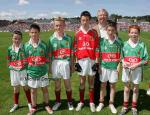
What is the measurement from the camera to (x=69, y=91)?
26.0 ft

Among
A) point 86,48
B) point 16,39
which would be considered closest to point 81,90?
point 86,48

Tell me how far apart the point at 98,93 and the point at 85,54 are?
50.4 inches

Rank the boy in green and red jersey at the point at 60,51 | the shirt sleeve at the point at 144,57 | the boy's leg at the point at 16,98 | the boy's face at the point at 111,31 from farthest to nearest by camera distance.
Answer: the boy's leg at the point at 16,98
the boy in green and red jersey at the point at 60,51
the boy's face at the point at 111,31
the shirt sleeve at the point at 144,57

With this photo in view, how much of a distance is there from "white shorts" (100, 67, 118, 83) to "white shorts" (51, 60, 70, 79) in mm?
853

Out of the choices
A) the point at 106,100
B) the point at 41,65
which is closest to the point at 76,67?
the point at 41,65

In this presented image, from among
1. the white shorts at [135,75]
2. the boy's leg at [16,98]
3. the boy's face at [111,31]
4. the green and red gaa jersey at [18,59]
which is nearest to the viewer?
the white shorts at [135,75]

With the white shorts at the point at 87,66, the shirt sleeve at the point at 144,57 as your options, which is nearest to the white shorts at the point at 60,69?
the white shorts at the point at 87,66

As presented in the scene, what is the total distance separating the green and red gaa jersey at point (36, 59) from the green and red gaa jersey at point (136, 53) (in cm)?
195

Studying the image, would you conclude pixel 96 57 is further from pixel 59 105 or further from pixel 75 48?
pixel 59 105

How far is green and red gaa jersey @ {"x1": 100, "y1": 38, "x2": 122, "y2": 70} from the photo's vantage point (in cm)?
751

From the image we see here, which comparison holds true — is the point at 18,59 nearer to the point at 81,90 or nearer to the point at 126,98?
the point at 81,90

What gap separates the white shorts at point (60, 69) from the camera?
761 centimetres

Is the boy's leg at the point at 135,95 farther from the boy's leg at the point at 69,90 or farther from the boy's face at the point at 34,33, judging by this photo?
the boy's face at the point at 34,33

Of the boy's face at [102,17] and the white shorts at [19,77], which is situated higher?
the boy's face at [102,17]
